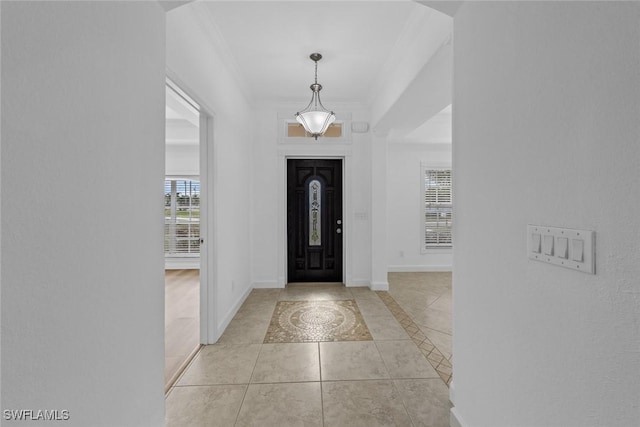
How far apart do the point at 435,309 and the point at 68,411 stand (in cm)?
353

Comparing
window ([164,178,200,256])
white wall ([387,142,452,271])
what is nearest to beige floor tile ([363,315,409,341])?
white wall ([387,142,452,271])

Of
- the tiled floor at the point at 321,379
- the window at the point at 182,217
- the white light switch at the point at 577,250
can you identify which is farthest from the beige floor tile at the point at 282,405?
the window at the point at 182,217

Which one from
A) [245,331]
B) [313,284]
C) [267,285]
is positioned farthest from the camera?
[313,284]

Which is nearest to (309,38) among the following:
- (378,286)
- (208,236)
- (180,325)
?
(208,236)

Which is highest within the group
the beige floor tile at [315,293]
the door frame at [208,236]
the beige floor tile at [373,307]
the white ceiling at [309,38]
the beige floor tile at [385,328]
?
the white ceiling at [309,38]

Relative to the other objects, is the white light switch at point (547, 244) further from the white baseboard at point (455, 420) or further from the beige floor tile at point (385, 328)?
the beige floor tile at point (385, 328)

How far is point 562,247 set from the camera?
887 millimetres

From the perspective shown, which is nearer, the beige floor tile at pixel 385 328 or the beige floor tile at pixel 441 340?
the beige floor tile at pixel 441 340

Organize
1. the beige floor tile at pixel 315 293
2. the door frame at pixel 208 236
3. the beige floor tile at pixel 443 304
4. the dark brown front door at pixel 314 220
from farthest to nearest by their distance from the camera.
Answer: the dark brown front door at pixel 314 220, the beige floor tile at pixel 315 293, the beige floor tile at pixel 443 304, the door frame at pixel 208 236

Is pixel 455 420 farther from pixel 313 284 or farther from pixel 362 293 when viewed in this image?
pixel 313 284

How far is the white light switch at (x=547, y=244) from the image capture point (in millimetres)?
931

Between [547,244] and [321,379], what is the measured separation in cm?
176

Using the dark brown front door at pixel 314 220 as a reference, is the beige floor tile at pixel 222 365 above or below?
below

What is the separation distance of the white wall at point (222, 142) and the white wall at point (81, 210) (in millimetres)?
748
